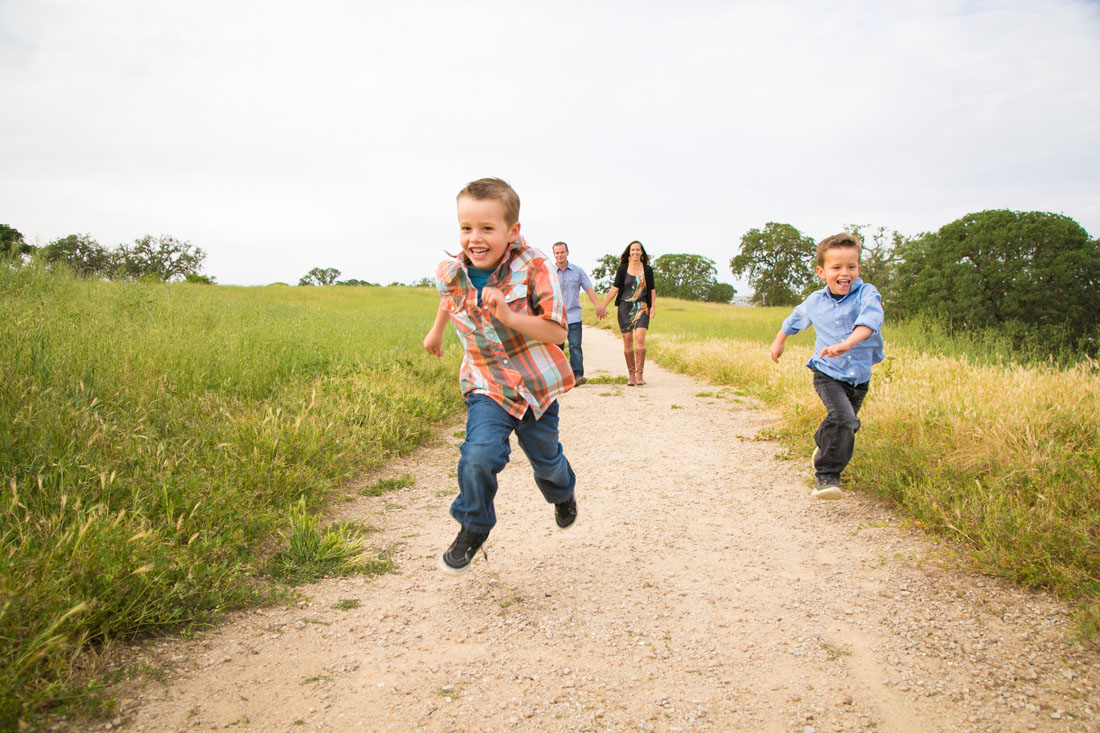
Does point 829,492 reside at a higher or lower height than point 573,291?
lower

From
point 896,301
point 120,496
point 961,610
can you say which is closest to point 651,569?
point 961,610

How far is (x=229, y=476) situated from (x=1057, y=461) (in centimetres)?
479

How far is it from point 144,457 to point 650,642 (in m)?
2.93

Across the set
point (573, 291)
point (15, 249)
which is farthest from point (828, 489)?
point (15, 249)

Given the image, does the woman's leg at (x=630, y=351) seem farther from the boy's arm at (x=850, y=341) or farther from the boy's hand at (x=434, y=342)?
the boy's hand at (x=434, y=342)

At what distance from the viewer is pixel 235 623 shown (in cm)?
271

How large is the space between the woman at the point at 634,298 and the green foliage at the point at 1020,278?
773cm

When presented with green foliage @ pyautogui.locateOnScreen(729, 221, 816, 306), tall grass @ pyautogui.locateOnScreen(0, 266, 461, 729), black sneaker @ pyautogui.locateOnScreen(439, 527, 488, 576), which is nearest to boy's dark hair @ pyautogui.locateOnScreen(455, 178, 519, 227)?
black sneaker @ pyautogui.locateOnScreen(439, 527, 488, 576)

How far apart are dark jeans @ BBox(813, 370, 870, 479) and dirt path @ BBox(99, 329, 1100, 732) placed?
A: 0.30m

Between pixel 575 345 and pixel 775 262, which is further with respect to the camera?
pixel 775 262

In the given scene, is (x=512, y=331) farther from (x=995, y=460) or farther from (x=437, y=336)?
(x=995, y=460)

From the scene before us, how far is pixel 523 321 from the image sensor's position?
288 centimetres

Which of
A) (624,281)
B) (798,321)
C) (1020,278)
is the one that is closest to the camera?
(798,321)

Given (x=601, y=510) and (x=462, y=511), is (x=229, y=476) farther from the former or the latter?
(x=601, y=510)
